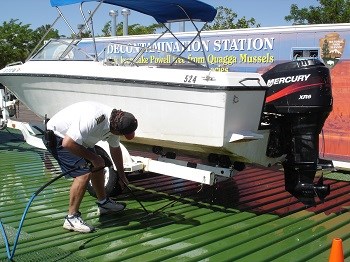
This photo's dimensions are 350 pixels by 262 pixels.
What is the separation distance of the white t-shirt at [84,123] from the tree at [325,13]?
77.8ft

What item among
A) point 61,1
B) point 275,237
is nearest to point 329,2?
point 61,1

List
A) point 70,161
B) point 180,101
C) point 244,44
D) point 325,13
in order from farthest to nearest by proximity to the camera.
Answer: point 325,13
point 244,44
point 180,101
point 70,161

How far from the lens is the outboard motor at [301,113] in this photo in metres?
4.96

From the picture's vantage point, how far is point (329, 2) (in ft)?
88.0

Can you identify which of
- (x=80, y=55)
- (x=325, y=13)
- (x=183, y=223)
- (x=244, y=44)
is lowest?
(x=183, y=223)

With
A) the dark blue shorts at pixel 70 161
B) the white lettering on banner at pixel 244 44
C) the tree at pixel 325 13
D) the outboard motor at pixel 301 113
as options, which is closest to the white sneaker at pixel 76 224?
the dark blue shorts at pixel 70 161

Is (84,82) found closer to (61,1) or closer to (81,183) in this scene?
(61,1)

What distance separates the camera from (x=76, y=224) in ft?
14.9

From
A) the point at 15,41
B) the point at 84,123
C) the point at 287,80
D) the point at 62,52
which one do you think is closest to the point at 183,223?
the point at 84,123

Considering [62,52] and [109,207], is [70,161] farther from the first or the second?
[62,52]

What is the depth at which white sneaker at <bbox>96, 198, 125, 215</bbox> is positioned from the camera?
511cm

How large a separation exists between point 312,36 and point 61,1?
15.9 feet

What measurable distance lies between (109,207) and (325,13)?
24669 mm

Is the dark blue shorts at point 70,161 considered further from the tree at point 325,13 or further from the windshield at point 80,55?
the tree at point 325,13
